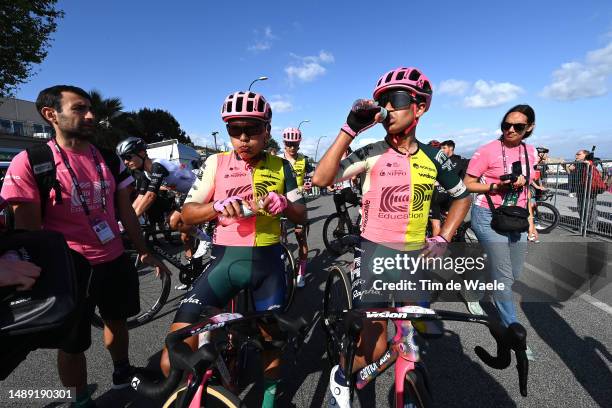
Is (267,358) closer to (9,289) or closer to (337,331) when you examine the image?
(337,331)

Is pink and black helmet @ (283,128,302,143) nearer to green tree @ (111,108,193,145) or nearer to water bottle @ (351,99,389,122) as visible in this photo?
water bottle @ (351,99,389,122)

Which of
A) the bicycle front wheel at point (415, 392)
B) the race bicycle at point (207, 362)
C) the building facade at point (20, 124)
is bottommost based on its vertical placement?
the bicycle front wheel at point (415, 392)

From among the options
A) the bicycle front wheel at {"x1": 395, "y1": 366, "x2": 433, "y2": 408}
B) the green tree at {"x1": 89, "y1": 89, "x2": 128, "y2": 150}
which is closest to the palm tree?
the green tree at {"x1": 89, "y1": 89, "x2": 128, "y2": 150}

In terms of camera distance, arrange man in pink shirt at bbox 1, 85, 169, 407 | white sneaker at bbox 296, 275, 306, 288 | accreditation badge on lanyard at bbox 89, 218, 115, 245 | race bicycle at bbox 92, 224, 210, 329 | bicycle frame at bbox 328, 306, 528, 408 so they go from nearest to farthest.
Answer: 1. bicycle frame at bbox 328, 306, 528, 408
2. man in pink shirt at bbox 1, 85, 169, 407
3. accreditation badge on lanyard at bbox 89, 218, 115, 245
4. race bicycle at bbox 92, 224, 210, 329
5. white sneaker at bbox 296, 275, 306, 288

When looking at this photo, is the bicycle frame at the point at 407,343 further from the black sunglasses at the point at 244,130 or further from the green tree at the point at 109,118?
the green tree at the point at 109,118

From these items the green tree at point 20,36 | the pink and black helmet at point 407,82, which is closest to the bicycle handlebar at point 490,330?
the pink and black helmet at point 407,82

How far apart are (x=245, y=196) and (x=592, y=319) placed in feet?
14.4

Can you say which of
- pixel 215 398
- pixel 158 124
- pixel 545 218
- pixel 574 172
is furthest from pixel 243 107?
pixel 158 124

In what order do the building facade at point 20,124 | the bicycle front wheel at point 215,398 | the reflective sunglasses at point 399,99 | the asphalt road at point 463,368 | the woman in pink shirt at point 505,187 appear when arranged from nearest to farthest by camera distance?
1. the bicycle front wheel at point 215,398
2. the reflective sunglasses at point 399,99
3. the asphalt road at point 463,368
4. the woman in pink shirt at point 505,187
5. the building facade at point 20,124

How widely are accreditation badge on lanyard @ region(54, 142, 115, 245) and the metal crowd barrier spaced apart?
33.9 ft

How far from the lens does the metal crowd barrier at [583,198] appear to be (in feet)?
25.6

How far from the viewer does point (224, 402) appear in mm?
1478

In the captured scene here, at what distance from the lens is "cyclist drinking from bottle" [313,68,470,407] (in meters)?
2.01

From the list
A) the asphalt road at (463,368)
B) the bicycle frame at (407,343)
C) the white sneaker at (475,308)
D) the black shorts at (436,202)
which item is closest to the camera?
the bicycle frame at (407,343)
